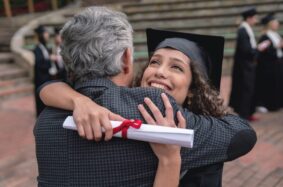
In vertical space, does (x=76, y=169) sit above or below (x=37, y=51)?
above

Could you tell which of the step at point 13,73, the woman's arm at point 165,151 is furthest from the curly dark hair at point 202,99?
the step at point 13,73

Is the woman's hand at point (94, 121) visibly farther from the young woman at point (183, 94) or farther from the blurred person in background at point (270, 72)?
the blurred person in background at point (270, 72)

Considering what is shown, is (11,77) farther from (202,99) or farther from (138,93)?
(138,93)

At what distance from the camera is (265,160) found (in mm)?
4590

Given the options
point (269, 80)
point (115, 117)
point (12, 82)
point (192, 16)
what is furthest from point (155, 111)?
point (192, 16)

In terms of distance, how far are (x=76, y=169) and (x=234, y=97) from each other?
17.4 ft

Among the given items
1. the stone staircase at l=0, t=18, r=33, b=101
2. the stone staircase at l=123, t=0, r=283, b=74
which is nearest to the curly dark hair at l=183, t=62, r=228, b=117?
the stone staircase at l=0, t=18, r=33, b=101

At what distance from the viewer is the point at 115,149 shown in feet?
4.14

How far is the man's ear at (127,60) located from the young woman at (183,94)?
7.2 inches

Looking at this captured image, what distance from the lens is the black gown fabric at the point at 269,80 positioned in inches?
260

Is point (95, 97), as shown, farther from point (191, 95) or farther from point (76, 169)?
point (191, 95)

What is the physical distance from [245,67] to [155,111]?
496cm

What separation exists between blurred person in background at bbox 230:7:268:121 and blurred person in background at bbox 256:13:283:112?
216 millimetres

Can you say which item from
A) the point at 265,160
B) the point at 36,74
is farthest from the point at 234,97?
the point at 36,74
